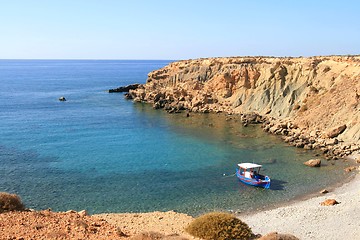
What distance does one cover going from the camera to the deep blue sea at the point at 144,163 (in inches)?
1270

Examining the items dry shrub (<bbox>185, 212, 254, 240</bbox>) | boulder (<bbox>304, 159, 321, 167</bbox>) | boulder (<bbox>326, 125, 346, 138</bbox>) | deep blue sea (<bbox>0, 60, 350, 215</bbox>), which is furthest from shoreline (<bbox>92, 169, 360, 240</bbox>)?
boulder (<bbox>326, 125, 346, 138</bbox>)

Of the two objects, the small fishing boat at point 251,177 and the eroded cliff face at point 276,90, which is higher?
the eroded cliff face at point 276,90

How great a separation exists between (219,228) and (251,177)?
59.0ft

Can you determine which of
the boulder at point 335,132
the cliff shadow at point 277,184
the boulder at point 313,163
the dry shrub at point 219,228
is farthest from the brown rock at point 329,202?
the boulder at point 335,132

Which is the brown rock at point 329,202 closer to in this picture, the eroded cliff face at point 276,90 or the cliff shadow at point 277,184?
the cliff shadow at point 277,184

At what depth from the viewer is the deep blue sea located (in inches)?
1270

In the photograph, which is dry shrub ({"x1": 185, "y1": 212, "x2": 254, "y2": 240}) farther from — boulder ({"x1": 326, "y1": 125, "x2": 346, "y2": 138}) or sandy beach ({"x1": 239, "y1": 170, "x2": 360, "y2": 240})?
boulder ({"x1": 326, "y1": 125, "x2": 346, "y2": 138})

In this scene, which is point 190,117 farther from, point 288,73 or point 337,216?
point 337,216

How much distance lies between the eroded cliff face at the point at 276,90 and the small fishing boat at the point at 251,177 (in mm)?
18173

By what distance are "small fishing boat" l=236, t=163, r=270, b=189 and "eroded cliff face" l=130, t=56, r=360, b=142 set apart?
1817 centimetres

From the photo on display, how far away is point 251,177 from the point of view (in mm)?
36219

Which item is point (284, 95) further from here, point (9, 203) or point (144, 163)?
point (9, 203)

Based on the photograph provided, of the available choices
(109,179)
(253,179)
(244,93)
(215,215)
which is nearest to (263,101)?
(244,93)

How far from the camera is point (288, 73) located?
6950 centimetres
